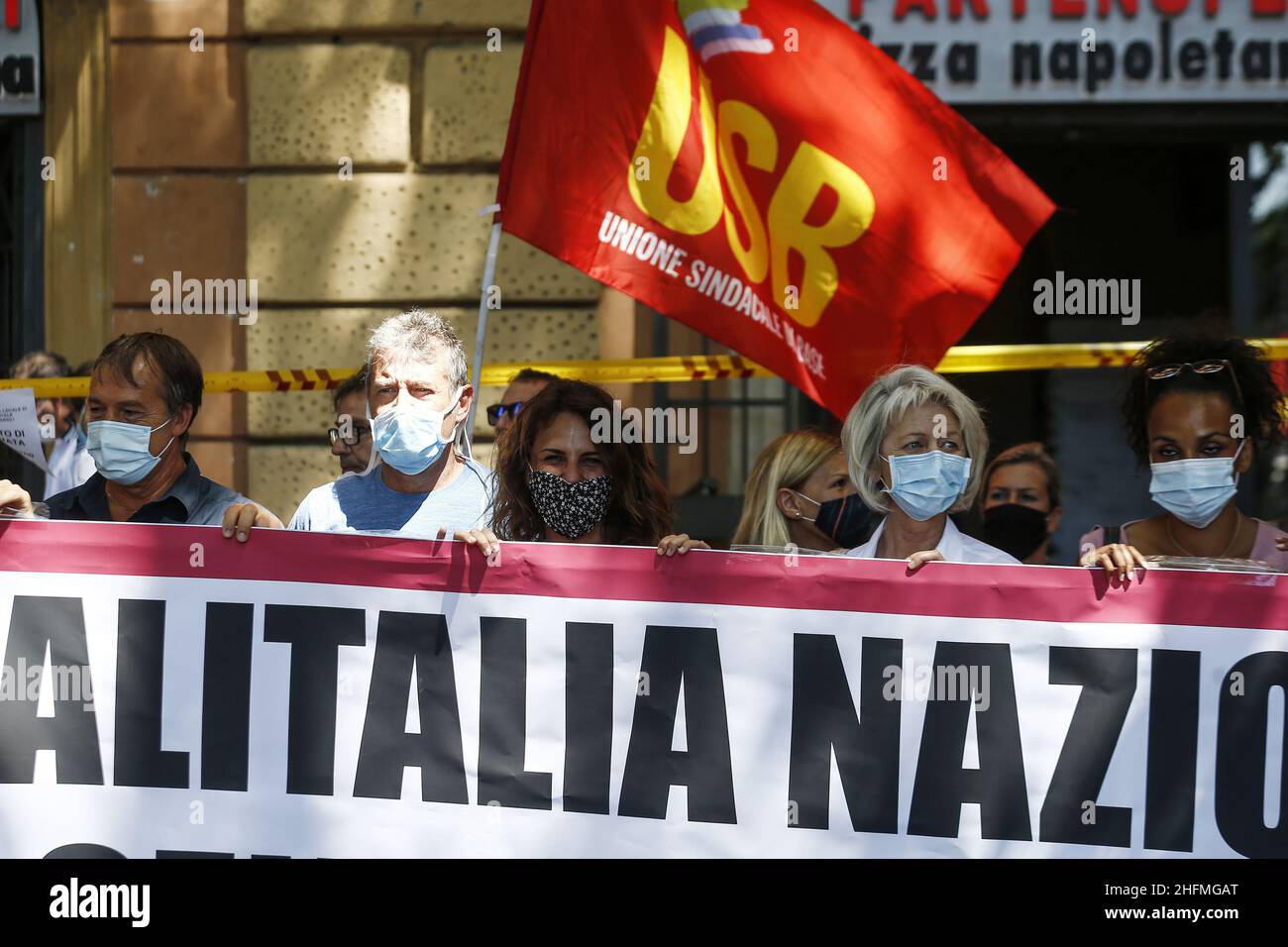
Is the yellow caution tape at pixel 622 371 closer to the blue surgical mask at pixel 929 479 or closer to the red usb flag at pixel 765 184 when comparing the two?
the red usb flag at pixel 765 184

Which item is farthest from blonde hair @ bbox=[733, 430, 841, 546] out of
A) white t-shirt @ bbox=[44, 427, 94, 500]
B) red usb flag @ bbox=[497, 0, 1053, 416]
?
white t-shirt @ bbox=[44, 427, 94, 500]

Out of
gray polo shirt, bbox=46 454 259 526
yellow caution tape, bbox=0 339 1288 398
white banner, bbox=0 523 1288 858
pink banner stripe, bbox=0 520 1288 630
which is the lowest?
white banner, bbox=0 523 1288 858

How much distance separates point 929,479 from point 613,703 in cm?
98

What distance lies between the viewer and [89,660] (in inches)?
136

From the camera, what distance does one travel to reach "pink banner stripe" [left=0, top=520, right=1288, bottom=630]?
3.32 m

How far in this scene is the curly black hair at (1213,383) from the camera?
397cm

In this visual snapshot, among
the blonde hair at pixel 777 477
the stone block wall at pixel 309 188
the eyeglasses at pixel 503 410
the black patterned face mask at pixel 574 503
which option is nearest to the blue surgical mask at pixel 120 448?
the black patterned face mask at pixel 574 503

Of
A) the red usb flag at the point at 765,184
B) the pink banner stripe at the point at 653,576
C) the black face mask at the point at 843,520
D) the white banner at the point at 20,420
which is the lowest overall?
the pink banner stripe at the point at 653,576

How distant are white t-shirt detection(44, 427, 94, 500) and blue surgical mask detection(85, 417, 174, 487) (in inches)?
94.8

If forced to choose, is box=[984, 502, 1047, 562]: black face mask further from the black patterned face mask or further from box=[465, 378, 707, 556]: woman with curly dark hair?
the black patterned face mask

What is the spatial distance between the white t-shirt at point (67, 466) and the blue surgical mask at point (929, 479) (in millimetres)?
3767

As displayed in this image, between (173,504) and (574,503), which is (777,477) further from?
(173,504)

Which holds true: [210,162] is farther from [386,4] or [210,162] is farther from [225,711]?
[225,711]
